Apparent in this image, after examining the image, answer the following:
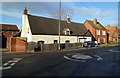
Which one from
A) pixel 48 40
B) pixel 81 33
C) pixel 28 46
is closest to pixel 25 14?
pixel 48 40

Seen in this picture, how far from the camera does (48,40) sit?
2569cm

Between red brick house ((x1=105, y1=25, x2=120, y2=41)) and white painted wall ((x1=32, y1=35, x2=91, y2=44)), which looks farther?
red brick house ((x1=105, y1=25, x2=120, y2=41))

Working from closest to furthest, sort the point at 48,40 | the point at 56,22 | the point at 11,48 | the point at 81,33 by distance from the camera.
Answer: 1. the point at 11,48
2. the point at 48,40
3. the point at 56,22
4. the point at 81,33

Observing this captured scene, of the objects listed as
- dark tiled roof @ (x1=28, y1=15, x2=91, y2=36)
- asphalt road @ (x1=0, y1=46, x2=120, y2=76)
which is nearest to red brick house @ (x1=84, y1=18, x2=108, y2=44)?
dark tiled roof @ (x1=28, y1=15, x2=91, y2=36)

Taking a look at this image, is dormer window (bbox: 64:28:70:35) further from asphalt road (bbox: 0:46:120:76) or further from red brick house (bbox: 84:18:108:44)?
asphalt road (bbox: 0:46:120:76)

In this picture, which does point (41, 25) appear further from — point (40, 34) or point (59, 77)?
point (59, 77)

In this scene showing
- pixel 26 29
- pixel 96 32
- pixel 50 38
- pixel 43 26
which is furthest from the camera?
pixel 96 32

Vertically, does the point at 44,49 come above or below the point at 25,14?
below

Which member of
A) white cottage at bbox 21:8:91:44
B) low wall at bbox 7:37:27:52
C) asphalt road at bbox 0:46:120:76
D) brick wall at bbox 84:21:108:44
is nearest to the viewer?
asphalt road at bbox 0:46:120:76

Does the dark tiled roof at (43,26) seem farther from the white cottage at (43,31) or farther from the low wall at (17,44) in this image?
the low wall at (17,44)

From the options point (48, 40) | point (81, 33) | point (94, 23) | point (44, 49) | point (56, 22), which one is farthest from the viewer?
point (94, 23)

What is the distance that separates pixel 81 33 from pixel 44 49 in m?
16.6

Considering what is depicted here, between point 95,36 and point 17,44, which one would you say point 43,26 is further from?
point 95,36

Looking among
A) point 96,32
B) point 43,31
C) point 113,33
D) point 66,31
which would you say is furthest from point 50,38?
point 113,33
